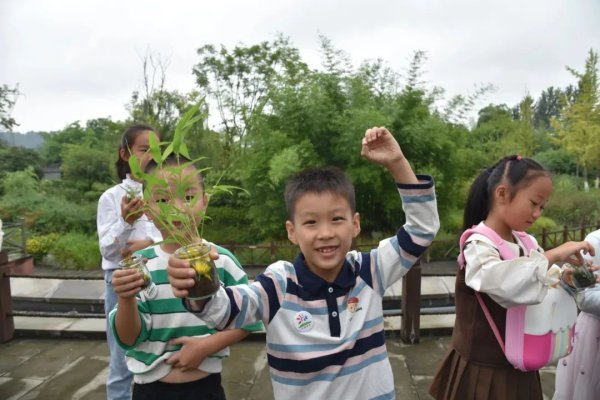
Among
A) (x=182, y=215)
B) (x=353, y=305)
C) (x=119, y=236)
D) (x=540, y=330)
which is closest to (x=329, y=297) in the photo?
(x=353, y=305)

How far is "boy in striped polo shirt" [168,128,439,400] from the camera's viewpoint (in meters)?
1.47

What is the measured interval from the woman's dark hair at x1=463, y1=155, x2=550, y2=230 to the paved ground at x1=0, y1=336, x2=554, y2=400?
1.71 metres

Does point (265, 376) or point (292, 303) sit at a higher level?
point (292, 303)

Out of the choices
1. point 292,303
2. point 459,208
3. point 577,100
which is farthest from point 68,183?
point 577,100

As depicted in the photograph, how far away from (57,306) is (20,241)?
20.7ft

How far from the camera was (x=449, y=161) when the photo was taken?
8.21 meters

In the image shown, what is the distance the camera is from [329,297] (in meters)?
1.52

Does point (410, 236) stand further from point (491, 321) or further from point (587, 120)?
point (587, 120)

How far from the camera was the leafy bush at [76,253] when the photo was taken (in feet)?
30.9

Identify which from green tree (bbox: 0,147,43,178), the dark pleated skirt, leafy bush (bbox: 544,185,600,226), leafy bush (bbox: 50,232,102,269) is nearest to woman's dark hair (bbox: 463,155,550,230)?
the dark pleated skirt

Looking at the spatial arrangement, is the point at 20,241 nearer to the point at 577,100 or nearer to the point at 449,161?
the point at 449,161

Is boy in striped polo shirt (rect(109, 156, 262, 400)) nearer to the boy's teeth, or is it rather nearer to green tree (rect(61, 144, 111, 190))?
the boy's teeth

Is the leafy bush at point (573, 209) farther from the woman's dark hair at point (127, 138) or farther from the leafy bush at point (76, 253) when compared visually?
the woman's dark hair at point (127, 138)

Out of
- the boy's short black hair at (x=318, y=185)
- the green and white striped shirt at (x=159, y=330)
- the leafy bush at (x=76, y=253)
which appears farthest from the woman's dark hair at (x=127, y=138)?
the leafy bush at (x=76, y=253)
